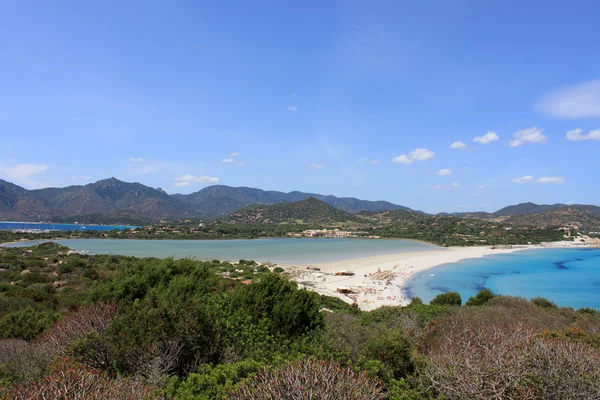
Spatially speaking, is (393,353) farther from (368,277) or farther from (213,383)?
(368,277)

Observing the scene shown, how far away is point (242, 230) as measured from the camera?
12012cm

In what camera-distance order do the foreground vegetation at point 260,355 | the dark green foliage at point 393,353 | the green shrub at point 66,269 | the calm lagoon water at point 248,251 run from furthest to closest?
the calm lagoon water at point 248,251 → the green shrub at point 66,269 → the dark green foliage at point 393,353 → the foreground vegetation at point 260,355

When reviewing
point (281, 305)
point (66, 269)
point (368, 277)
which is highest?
point (281, 305)

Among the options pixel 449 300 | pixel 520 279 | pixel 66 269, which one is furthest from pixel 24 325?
pixel 520 279

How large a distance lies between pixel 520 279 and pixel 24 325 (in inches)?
1998

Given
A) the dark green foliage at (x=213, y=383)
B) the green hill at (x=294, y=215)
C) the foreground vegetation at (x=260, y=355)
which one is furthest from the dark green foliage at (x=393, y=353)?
the green hill at (x=294, y=215)

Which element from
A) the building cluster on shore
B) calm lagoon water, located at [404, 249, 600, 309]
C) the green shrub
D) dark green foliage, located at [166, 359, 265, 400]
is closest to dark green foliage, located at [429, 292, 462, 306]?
calm lagoon water, located at [404, 249, 600, 309]

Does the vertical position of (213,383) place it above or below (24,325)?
above

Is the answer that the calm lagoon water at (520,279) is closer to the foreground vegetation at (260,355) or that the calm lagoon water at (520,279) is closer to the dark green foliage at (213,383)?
the foreground vegetation at (260,355)

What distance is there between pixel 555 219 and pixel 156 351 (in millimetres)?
173604

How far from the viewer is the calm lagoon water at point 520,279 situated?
3419 centimetres

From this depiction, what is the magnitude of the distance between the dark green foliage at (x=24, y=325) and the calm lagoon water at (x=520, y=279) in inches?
1087

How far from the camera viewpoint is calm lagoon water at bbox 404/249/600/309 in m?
34.2

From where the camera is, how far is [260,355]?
23.5 feet
